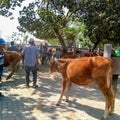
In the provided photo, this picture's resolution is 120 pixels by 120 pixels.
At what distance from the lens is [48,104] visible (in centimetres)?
760

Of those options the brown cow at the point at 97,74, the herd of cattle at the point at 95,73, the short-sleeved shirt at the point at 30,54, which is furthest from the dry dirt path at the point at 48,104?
the short-sleeved shirt at the point at 30,54

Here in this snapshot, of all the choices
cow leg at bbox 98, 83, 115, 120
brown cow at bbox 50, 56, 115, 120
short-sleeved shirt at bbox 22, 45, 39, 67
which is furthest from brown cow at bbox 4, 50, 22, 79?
cow leg at bbox 98, 83, 115, 120

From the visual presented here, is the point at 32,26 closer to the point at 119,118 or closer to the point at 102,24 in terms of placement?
the point at 102,24

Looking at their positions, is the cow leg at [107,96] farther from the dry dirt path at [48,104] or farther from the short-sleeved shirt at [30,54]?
the short-sleeved shirt at [30,54]

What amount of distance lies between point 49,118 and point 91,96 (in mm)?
3056

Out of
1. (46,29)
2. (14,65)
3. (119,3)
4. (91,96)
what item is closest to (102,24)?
(119,3)

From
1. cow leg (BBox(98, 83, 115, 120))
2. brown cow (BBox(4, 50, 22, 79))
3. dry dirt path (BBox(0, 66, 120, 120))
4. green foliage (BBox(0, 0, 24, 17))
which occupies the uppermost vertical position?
green foliage (BBox(0, 0, 24, 17))

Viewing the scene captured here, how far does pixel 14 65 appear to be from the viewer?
1204 cm

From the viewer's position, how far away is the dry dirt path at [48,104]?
6512mm

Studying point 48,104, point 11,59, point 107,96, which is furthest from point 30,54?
point 107,96

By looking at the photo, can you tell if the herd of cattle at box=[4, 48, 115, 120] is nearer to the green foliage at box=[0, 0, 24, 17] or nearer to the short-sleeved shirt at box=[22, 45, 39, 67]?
the short-sleeved shirt at box=[22, 45, 39, 67]

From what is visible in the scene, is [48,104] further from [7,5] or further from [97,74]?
[7,5]

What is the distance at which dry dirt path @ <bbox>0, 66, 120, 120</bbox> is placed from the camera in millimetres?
6512

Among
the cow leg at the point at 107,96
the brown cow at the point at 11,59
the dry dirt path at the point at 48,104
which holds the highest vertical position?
the brown cow at the point at 11,59
